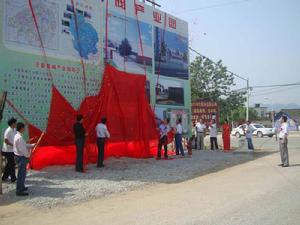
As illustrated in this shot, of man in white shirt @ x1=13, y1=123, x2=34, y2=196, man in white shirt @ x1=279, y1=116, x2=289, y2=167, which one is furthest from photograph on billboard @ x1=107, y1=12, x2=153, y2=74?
man in white shirt @ x1=13, y1=123, x2=34, y2=196

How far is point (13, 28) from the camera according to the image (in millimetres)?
13859

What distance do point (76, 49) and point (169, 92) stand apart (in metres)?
7.66

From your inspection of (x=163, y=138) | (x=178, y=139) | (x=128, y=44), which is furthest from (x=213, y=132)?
(x=128, y=44)

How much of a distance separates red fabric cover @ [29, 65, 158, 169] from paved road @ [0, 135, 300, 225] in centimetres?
453

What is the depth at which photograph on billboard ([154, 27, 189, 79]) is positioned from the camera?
22.1 meters

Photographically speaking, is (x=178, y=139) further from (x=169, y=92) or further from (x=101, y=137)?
(x=101, y=137)

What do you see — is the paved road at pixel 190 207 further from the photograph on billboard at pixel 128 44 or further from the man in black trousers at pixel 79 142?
the photograph on billboard at pixel 128 44

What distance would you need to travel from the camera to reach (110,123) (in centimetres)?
1655

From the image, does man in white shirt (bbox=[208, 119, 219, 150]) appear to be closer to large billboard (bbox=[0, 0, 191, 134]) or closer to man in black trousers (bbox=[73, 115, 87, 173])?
large billboard (bbox=[0, 0, 191, 134])

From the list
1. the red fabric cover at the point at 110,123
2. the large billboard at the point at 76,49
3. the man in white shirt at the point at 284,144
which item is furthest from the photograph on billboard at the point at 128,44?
the man in white shirt at the point at 284,144

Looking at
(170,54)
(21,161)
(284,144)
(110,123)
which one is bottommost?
(21,161)

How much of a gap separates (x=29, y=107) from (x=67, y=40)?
10.7 feet

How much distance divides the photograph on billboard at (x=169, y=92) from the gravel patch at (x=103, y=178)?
201 inches

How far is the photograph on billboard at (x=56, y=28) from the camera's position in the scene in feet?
45.6
